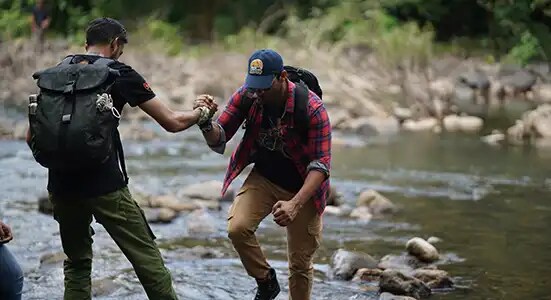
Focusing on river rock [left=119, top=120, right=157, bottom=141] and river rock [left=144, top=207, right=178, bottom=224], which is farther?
river rock [left=119, top=120, right=157, bottom=141]

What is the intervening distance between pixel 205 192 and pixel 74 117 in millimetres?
6348

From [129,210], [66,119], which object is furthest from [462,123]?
[66,119]

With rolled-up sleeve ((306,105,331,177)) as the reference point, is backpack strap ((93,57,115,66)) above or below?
above

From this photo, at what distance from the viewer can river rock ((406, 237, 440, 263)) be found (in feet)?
26.1

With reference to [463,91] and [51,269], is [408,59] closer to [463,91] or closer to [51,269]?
[463,91]

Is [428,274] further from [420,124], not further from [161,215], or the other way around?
[420,124]

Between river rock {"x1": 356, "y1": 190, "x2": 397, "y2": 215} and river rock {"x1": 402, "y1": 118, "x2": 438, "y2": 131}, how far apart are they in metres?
8.95

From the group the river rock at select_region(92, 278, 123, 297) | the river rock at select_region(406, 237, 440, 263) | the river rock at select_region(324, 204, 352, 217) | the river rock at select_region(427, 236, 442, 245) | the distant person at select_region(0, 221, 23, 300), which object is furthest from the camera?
the river rock at select_region(324, 204, 352, 217)

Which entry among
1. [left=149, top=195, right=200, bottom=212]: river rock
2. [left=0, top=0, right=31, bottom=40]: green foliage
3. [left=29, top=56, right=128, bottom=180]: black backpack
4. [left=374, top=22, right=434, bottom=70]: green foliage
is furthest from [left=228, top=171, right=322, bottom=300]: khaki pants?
[left=0, top=0, right=31, bottom=40]: green foliage

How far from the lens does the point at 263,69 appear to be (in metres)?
5.14

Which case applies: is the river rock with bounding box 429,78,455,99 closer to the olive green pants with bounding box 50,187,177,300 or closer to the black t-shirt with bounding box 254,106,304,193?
the black t-shirt with bounding box 254,106,304,193

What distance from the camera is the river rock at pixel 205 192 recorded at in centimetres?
1077

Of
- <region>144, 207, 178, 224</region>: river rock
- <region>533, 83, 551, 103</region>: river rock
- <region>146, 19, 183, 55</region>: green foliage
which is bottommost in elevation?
<region>144, 207, 178, 224</region>: river rock

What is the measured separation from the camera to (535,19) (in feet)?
20.3
